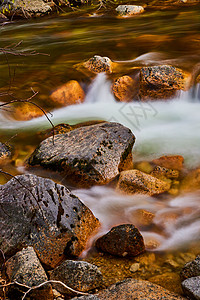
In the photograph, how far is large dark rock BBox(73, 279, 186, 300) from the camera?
8.66ft

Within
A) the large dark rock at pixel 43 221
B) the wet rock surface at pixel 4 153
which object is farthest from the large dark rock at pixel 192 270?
the wet rock surface at pixel 4 153

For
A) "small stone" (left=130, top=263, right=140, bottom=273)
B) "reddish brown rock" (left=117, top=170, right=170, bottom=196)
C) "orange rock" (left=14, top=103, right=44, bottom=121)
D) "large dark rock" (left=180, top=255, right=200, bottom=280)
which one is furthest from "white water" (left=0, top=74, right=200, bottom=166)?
"large dark rock" (left=180, top=255, right=200, bottom=280)

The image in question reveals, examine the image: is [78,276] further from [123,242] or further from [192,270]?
[192,270]

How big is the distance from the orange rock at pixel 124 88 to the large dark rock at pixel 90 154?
2880 mm

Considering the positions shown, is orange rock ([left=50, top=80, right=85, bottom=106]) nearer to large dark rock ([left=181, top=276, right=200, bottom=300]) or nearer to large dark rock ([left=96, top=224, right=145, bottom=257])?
large dark rock ([left=96, top=224, right=145, bottom=257])

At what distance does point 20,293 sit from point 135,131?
483 centimetres

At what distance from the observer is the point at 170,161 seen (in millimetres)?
5613

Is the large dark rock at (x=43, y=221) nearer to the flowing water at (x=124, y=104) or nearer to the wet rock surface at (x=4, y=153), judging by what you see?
the flowing water at (x=124, y=104)

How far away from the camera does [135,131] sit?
23.0ft

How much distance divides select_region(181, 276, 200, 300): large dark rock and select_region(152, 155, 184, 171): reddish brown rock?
2.80 m

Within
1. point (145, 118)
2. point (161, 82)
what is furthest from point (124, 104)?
point (161, 82)

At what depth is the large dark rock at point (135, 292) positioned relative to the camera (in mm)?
2641

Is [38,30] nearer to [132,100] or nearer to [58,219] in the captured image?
[132,100]

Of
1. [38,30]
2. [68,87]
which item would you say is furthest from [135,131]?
[38,30]
